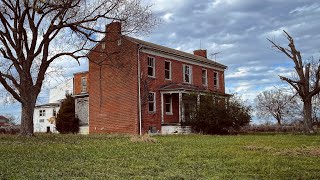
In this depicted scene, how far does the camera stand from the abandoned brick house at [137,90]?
30562 millimetres

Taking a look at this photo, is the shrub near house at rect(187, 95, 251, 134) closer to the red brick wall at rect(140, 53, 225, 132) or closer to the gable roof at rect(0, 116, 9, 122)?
the red brick wall at rect(140, 53, 225, 132)

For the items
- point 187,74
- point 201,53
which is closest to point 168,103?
point 187,74

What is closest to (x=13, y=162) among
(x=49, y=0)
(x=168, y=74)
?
(x=49, y=0)

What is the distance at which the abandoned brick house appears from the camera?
30.6 m

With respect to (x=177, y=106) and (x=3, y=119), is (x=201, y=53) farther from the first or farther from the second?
(x=3, y=119)

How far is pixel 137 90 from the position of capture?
30.4 m

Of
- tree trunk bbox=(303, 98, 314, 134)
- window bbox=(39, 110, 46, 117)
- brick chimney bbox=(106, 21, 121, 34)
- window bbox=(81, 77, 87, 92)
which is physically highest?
brick chimney bbox=(106, 21, 121, 34)

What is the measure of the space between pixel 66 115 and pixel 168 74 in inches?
399

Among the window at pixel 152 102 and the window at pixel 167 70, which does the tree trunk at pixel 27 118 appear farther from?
the window at pixel 167 70

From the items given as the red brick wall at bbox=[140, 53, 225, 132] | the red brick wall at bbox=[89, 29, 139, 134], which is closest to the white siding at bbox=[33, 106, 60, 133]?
the red brick wall at bbox=[89, 29, 139, 134]

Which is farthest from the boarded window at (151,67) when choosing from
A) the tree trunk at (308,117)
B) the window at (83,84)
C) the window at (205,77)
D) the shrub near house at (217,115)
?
the tree trunk at (308,117)

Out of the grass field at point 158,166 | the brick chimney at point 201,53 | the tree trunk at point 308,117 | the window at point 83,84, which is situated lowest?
the grass field at point 158,166

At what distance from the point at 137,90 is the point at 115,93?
2.52m

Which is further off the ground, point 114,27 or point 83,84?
point 114,27
